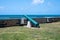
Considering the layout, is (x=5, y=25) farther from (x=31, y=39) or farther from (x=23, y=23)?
(x=31, y=39)

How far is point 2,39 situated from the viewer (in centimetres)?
855

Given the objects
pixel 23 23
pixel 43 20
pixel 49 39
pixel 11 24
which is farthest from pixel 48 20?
A: pixel 49 39

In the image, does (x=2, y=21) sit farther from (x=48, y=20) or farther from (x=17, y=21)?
(x=48, y=20)

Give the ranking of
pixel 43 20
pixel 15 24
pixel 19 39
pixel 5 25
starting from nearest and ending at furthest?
pixel 19 39
pixel 5 25
pixel 15 24
pixel 43 20

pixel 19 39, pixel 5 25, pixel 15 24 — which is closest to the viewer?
pixel 19 39

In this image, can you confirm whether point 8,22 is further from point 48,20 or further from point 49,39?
point 49,39

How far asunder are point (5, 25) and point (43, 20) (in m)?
7.48

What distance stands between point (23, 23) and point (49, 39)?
9.80 metres

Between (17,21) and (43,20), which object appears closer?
(17,21)

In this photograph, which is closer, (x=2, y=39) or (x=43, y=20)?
(x=2, y=39)

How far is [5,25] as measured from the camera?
16578mm

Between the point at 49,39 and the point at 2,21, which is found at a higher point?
the point at 2,21

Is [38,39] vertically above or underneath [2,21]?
underneath

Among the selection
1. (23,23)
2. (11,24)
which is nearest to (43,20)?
(23,23)
